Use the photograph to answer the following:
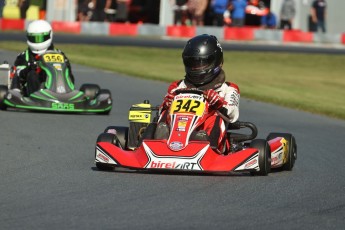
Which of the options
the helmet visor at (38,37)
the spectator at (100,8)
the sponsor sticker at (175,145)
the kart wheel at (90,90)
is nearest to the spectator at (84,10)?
the spectator at (100,8)

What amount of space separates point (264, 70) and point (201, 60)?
17.1 metres

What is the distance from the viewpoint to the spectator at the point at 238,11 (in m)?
35.8

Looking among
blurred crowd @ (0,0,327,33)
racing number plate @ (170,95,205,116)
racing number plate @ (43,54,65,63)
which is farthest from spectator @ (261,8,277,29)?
racing number plate @ (170,95,205,116)

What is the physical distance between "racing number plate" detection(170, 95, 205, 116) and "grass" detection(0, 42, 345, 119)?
23.5ft

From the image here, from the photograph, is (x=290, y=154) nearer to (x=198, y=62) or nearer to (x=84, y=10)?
(x=198, y=62)

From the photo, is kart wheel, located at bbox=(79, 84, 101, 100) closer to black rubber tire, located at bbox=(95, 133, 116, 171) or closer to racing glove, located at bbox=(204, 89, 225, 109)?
black rubber tire, located at bbox=(95, 133, 116, 171)

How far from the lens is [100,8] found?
122ft

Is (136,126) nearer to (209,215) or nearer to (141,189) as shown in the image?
(141,189)

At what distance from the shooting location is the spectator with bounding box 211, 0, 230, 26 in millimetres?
36125

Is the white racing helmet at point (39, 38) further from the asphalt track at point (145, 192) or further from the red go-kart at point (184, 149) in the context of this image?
the red go-kart at point (184, 149)

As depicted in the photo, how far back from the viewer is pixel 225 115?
918cm

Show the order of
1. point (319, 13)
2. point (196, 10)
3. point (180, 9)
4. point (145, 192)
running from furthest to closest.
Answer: point (319, 13) < point (180, 9) < point (196, 10) < point (145, 192)

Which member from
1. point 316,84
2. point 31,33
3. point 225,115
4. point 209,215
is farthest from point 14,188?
point 316,84

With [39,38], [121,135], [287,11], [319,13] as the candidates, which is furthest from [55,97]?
[319,13]
